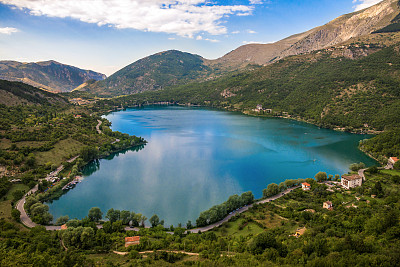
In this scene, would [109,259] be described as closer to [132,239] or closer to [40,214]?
[132,239]

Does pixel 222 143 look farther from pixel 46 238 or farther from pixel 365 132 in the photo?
pixel 46 238

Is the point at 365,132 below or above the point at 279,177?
above

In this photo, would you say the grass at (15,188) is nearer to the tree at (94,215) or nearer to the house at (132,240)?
the tree at (94,215)

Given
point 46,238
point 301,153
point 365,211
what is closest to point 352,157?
point 301,153

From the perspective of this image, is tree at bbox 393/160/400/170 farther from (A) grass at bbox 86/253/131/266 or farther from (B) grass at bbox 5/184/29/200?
(B) grass at bbox 5/184/29/200

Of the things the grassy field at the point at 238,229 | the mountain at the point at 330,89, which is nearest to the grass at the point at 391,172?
the grassy field at the point at 238,229

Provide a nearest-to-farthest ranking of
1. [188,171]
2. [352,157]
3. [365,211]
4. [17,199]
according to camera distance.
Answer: [365,211]
[17,199]
[188,171]
[352,157]

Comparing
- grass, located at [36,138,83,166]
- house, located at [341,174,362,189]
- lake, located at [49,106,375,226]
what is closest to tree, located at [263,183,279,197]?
lake, located at [49,106,375,226]
